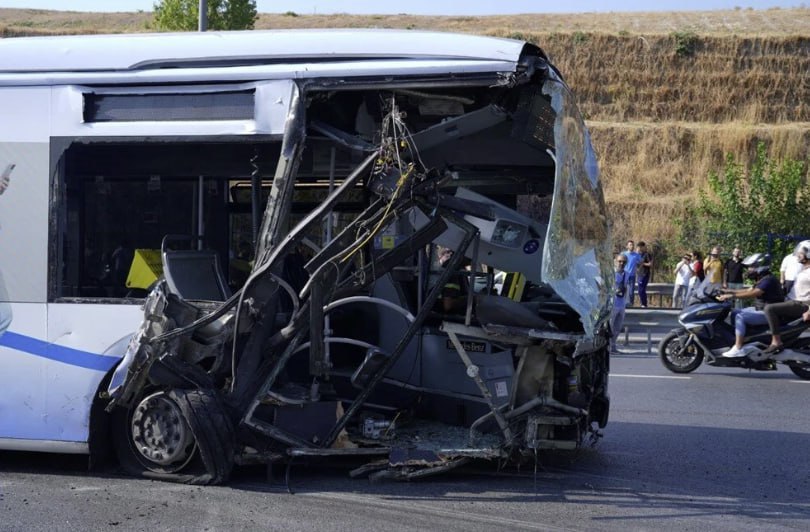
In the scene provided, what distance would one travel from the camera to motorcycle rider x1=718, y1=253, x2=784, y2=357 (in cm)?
1332

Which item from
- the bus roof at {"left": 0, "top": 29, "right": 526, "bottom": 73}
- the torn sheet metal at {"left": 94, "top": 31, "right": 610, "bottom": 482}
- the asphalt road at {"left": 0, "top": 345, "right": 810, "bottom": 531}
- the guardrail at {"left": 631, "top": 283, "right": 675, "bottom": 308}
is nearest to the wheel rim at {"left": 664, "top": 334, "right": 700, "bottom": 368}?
the asphalt road at {"left": 0, "top": 345, "right": 810, "bottom": 531}

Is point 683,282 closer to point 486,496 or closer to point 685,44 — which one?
point 486,496

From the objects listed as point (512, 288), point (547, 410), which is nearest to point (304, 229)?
point (547, 410)

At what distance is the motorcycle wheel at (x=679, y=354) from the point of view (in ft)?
45.4

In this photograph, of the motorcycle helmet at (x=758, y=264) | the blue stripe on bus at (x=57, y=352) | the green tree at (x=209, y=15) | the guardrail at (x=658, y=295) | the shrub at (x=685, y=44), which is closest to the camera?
the blue stripe on bus at (x=57, y=352)

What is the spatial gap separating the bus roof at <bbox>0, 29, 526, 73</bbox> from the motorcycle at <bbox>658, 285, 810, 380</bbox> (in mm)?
7891

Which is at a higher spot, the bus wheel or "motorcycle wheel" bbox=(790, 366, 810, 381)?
the bus wheel

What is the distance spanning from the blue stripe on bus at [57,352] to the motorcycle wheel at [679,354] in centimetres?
898

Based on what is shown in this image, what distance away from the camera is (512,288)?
866 centimetres

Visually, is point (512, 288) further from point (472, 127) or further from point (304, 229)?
point (304, 229)

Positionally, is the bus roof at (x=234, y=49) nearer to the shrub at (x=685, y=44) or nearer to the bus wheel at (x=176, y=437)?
the bus wheel at (x=176, y=437)

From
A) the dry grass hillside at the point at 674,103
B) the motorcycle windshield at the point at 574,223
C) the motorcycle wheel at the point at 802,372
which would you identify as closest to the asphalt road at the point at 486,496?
the motorcycle windshield at the point at 574,223

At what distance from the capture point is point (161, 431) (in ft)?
22.3

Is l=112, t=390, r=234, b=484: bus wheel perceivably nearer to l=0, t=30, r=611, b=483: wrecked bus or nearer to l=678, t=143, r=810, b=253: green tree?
l=0, t=30, r=611, b=483: wrecked bus
